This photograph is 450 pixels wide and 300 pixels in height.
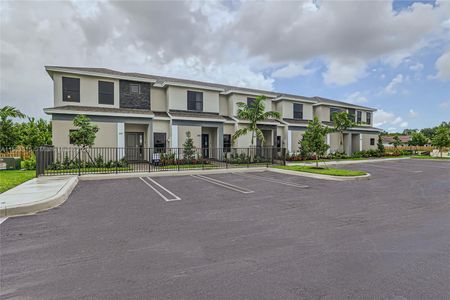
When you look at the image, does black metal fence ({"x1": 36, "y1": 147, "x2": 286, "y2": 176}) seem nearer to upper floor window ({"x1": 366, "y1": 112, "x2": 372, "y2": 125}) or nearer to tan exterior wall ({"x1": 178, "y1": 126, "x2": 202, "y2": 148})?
tan exterior wall ({"x1": 178, "y1": 126, "x2": 202, "y2": 148})

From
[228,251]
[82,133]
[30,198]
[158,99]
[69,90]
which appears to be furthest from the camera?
[158,99]

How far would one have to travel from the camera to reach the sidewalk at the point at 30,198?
6236 mm

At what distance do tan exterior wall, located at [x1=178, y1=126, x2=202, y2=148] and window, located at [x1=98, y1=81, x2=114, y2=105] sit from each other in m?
6.15

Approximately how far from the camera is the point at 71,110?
16594 millimetres

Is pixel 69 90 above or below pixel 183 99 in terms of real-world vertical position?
below

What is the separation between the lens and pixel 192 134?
21594mm

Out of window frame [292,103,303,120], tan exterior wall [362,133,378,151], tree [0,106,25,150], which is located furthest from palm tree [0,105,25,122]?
tan exterior wall [362,133,378,151]

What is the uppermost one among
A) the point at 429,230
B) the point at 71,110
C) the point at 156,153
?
the point at 71,110

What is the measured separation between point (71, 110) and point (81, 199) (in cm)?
1125

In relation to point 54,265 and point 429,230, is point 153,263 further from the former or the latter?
point 429,230

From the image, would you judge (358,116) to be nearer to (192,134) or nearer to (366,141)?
(366,141)

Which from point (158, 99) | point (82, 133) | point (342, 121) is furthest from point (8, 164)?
point (342, 121)

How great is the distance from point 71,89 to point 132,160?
7.16m

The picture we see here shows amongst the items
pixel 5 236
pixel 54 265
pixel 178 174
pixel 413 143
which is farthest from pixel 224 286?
pixel 413 143
